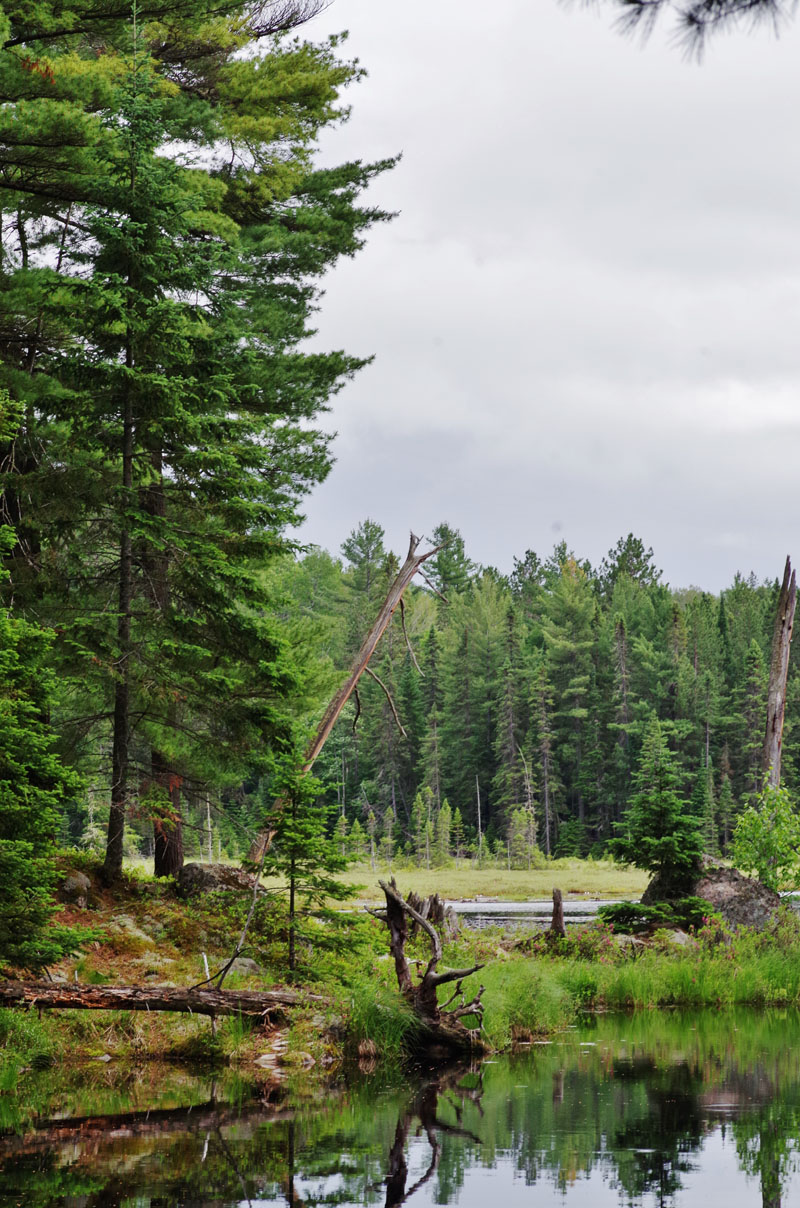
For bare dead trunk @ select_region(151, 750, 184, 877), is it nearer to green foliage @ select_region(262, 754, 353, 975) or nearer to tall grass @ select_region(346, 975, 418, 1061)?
green foliage @ select_region(262, 754, 353, 975)

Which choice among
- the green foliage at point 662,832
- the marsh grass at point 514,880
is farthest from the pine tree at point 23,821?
the marsh grass at point 514,880

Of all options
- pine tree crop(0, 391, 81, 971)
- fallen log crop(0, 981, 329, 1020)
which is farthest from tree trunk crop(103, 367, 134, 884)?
pine tree crop(0, 391, 81, 971)

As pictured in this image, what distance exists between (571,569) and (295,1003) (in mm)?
94606

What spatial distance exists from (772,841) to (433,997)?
8.17m

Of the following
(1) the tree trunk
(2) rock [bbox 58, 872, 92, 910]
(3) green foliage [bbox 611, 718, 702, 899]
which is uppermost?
(1) the tree trunk

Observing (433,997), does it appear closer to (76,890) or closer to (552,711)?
(76,890)

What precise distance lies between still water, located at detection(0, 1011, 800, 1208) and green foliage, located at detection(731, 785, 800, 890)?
6.55 meters

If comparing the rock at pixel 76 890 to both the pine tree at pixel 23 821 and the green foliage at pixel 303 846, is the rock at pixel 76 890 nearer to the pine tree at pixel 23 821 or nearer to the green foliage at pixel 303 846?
the green foliage at pixel 303 846

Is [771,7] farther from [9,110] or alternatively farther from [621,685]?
[621,685]

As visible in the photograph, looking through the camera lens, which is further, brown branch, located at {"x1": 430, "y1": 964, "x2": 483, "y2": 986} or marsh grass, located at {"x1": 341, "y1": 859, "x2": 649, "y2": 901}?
marsh grass, located at {"x1": 341, "y1": 859, "x2": 649, "y2": 901}

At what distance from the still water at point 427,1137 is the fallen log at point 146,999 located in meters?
0.79

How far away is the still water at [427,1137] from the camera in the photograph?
7375mm

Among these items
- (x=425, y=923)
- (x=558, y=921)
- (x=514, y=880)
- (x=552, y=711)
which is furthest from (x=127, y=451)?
(x=552, y=711)

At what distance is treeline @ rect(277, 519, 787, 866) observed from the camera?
78625 millimetres
